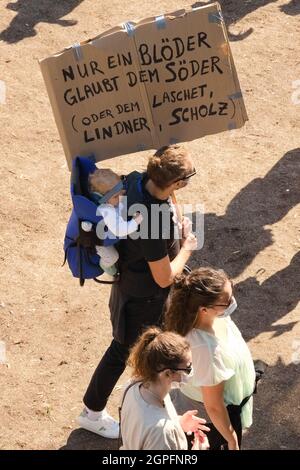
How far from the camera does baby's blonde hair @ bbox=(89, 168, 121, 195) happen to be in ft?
16.8

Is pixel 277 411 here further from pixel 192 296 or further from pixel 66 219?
pixel 66 219

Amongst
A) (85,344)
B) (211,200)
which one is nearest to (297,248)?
(211,200)

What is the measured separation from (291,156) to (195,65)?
11.2 ft

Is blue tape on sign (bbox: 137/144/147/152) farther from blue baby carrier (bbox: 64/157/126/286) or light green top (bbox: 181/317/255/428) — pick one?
light green top (bbox: 181/317/255/428)

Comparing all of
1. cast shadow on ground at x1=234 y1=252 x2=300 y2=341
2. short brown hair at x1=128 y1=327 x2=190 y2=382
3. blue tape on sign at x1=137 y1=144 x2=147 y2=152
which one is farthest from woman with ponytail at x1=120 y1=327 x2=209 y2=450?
cast shadow on ground at x1=234 y1=252 x2=300 y2=341

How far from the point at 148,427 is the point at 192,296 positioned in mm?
783

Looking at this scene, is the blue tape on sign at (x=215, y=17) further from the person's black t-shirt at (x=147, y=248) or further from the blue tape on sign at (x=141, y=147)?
the person's black t-shirt at (x=147, y=248)

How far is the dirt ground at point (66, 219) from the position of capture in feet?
20.5

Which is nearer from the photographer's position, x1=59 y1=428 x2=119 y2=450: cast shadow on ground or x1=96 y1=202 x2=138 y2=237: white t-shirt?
x1=96 y1=202 x2=138 y2=237: white t-shirt

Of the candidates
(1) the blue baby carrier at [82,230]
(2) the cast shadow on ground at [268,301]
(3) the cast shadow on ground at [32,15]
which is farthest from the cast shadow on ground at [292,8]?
(1) the blue baby carrier at [82,230]

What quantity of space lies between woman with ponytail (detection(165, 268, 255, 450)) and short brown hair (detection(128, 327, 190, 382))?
1.06 feet

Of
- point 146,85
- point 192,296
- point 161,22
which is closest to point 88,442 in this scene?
point 192,296
